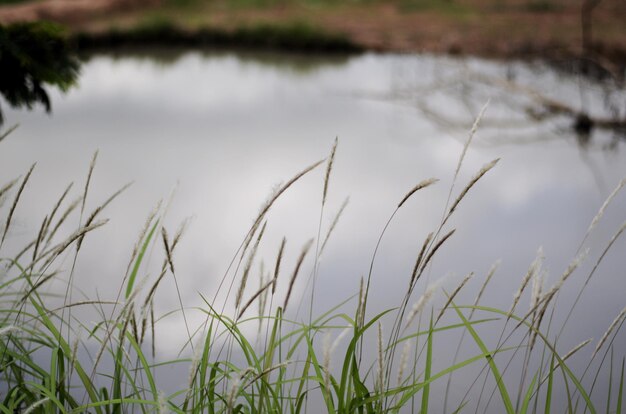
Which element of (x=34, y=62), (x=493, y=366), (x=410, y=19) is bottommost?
(x=493, y=366)

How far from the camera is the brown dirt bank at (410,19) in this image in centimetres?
519

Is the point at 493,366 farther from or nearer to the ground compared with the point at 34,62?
nearer to the ground

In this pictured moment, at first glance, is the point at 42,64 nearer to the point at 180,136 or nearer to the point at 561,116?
the point at 180,136

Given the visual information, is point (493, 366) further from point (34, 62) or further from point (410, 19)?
point (410, 19)

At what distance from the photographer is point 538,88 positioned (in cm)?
448

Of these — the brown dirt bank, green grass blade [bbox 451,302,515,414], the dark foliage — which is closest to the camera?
green grass blade [bbox 451,302,515,414]

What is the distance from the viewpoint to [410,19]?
6082mm

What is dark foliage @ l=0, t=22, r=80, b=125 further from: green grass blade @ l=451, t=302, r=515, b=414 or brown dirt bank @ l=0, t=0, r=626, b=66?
brown dirt bank @ l=0, t=0, r=626, b=66

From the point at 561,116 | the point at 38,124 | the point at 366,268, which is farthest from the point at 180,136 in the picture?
the point at 561,116

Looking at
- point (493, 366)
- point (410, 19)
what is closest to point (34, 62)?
point (493, 366)

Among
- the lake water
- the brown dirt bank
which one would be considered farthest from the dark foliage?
the brown dirt bank

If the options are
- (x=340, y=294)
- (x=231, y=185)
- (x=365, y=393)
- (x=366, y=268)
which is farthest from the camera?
(x=231, y=185)

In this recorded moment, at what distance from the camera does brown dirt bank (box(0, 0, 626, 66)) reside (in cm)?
519

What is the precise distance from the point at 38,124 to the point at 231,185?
1.27 meters
